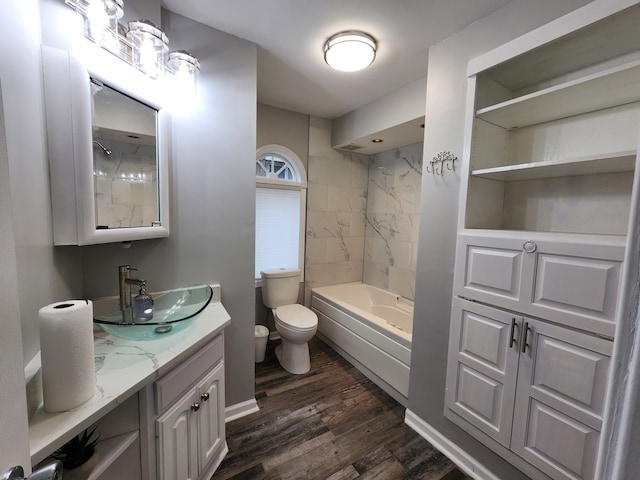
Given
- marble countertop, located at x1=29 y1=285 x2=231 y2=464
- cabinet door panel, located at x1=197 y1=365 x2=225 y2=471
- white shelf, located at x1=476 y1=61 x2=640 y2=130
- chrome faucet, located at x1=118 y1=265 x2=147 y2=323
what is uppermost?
white shelf, located at x1=476 y1=61 x2=640 y2=130

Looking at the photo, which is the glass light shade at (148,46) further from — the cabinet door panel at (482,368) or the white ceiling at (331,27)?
the cabinet door panel at (482,368)

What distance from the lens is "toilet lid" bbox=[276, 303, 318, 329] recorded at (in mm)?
2336

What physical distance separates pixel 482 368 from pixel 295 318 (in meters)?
1.48

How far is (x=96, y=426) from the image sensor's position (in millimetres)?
883

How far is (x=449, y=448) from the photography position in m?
1.63

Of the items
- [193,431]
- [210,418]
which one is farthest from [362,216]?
[193,431]

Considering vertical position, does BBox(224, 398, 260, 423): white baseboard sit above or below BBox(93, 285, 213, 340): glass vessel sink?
below

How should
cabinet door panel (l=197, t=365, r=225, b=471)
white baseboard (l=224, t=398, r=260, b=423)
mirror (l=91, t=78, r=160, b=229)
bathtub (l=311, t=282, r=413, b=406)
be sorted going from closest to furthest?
1. mirror (l=91, t=78, r=160, b=229)
2. cabinet door panel (l=197, t=365, r=225, b=471)
3. white baseboard (l=224, t=398, r=260, b=423)
4. bathtub (l=311, t=282, r=413, b=406)

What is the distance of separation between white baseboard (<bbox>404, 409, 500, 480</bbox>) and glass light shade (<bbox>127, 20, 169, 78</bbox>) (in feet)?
8.53

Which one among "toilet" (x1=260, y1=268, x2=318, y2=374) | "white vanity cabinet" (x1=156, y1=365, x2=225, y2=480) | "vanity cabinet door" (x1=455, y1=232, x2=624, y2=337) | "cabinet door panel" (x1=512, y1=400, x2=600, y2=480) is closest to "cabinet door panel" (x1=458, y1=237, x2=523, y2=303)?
"vanity cabinet door" (x1=455, y1=232, x2=624, y2=337)

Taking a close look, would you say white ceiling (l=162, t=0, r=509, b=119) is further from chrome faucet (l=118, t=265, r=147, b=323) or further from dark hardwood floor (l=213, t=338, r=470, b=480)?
dark hardwood floor (l=213, t=338, r=470, b=480)

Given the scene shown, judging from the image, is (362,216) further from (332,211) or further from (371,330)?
(371,330)

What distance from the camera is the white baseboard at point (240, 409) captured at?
6.03ft

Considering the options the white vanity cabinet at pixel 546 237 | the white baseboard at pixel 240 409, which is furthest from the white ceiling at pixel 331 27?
the white baseboard at pixel 240 409
